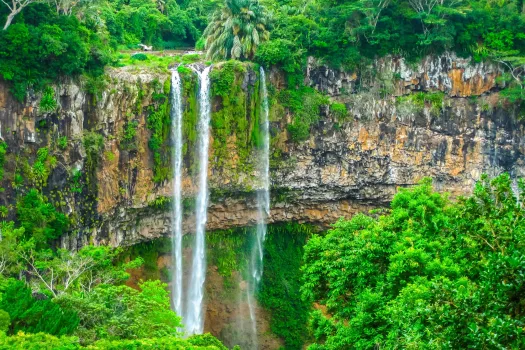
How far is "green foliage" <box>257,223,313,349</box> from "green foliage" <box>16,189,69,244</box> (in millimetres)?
10756

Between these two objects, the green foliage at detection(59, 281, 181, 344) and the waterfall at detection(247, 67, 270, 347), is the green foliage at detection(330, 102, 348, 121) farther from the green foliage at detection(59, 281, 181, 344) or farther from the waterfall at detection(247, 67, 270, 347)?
the green foliage at detection(59, 281, 181, 344)

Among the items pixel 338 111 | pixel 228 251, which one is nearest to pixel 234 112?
pixel 338 111

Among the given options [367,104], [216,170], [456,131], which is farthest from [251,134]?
[456,131]

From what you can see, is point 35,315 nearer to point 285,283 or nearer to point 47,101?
point 47,101

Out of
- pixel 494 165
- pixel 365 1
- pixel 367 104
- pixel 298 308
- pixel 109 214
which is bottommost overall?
pixel 298 308

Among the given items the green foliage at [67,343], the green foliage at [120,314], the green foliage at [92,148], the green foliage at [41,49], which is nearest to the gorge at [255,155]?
the green foliage at [92,148]

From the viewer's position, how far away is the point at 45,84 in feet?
67.5

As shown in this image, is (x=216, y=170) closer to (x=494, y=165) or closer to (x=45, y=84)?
(x=45, y=84)

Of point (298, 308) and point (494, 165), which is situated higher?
point (494, 165)

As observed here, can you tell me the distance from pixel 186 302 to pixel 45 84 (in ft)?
36.7

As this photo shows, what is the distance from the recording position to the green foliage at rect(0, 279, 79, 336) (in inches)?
544

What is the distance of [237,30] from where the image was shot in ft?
83.5

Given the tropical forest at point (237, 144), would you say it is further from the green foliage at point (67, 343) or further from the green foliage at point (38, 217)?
the green foliage at point (67, 343)

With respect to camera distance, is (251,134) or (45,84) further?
(251,134)
